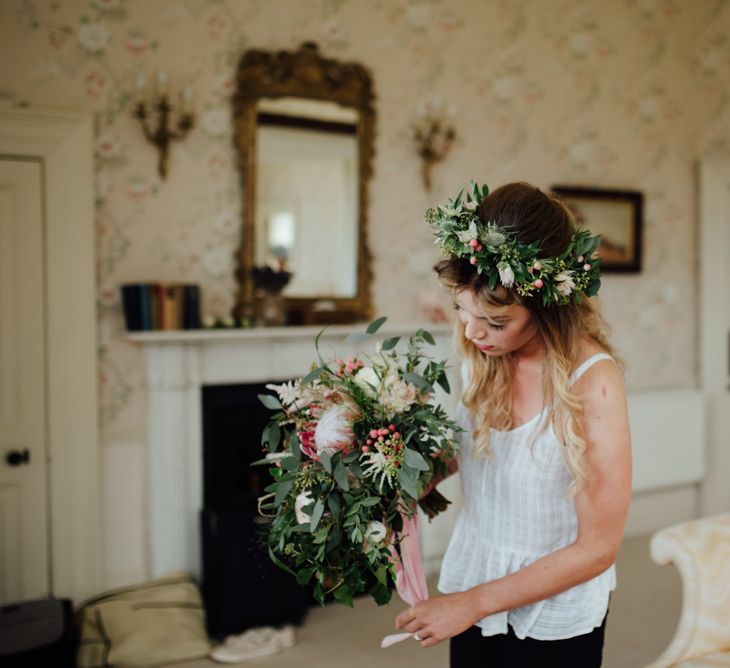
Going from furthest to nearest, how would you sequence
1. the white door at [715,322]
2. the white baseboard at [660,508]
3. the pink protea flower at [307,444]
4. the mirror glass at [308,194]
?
the white door at [715,322] < the white baseboard at [660,508] < the mirror glass at [308,194] < the pink protea flower at [307,444]

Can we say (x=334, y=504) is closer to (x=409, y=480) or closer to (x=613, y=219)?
(x=409, y=480)

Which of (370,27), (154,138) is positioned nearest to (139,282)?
(154,138)

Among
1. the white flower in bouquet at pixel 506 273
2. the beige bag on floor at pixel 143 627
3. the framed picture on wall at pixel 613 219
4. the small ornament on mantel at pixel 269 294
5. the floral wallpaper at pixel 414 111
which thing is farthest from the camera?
the framed picture on wall at pixel 613 219

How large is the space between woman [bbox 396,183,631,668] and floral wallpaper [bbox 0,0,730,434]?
7.05 feet

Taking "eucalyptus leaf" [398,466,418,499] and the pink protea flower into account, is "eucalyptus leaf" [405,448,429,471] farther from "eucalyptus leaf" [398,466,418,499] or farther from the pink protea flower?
the pink protea flower

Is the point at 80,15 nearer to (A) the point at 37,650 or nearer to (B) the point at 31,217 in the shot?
(B) the point at 31,217

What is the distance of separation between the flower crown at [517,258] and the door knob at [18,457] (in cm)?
242

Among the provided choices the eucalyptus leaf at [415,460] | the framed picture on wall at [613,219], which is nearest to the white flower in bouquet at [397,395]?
the eucalyptus leaf at [415,460]

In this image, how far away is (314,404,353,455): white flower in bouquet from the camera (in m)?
1.28

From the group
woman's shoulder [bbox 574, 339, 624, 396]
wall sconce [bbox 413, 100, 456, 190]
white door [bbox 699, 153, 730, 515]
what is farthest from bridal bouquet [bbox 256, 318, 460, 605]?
white door [bbox 699, 153, 730, 515]

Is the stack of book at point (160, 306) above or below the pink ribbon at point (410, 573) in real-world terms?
above

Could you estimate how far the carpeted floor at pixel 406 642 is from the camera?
2871 mm

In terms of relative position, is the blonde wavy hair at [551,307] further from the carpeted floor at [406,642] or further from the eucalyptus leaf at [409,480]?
the carpeted floor at [406,642]

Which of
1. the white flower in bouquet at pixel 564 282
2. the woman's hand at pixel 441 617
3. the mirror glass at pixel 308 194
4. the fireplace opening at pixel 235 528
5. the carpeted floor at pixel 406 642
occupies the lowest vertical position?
the carpeted floor at pixel 406 642
